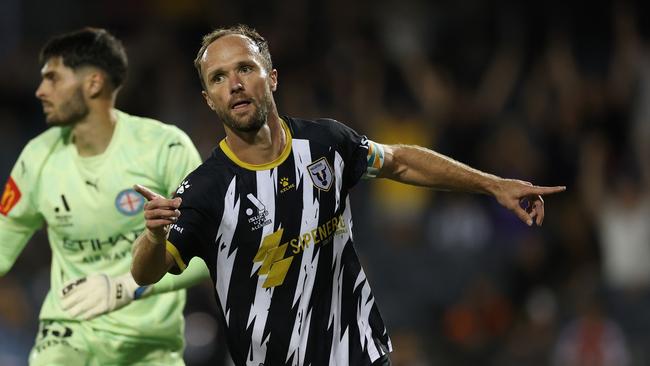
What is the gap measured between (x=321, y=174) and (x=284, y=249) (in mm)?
421

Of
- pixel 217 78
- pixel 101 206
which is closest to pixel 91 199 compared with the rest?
pixel 101 206

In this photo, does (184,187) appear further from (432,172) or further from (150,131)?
(150,131)

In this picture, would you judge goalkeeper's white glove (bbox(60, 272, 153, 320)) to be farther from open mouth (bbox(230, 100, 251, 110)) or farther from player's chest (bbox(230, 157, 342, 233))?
open mouth (bbox(230, 100, 251, 110))

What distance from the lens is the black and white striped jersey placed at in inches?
212

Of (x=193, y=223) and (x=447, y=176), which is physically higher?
(x=447, y=176)

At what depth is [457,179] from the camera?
5.74 metres

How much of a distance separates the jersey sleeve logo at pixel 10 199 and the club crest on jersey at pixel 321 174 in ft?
7.02

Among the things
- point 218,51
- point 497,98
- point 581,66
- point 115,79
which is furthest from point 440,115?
point 218,51

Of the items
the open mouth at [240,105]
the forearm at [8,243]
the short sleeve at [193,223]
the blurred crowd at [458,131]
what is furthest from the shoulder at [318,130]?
the blurred crowd at [458,131]

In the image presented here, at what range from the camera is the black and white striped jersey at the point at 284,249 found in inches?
212

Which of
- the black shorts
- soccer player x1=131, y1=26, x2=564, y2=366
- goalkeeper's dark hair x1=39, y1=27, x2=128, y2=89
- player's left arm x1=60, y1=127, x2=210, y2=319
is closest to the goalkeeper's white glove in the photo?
player's left arm x1=60, y1=127, x2=210, y2=319

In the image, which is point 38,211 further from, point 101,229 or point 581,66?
point 581,66

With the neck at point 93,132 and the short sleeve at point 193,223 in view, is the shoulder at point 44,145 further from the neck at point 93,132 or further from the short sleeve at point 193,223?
the short sleeve at point 193,223

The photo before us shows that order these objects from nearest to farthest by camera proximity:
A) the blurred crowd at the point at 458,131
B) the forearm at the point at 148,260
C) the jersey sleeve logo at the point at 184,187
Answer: the forearm at the point at 148,260 → the jersey sleeve logo at the point at 184,187 → the blurred crowd at the point at 458,131
